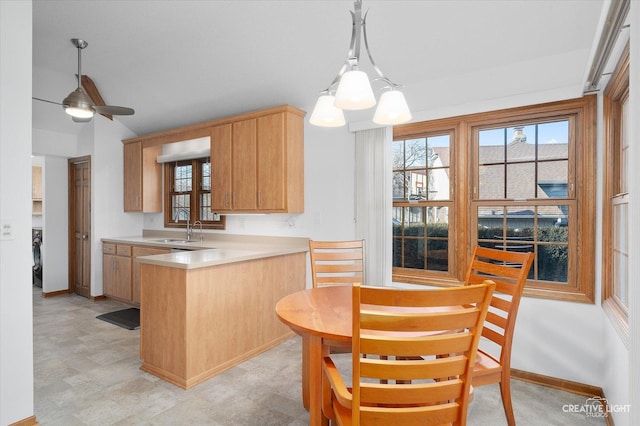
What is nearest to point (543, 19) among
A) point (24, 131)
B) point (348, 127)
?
point (348, 127)

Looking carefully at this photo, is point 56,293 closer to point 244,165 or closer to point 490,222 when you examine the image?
point 244,165

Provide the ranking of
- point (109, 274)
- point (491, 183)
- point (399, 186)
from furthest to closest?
point (109, 274) < point (399, 186) < point (491, 183)

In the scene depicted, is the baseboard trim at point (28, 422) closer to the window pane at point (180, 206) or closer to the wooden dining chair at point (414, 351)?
the wooden dining chair at point (414, 351)

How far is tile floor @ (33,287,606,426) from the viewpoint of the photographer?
80.9 inches

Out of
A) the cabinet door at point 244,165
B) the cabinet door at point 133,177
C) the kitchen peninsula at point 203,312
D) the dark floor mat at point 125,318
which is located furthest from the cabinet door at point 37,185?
the kitchen peninsula at point 203,312

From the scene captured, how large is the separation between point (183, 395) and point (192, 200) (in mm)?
3052

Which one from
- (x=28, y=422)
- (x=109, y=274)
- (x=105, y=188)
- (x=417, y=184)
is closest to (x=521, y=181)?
Answer: (x=417, y=184)

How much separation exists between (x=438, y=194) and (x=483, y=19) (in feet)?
4.61

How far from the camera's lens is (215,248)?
366cm

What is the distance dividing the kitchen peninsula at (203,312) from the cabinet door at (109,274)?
2318mm

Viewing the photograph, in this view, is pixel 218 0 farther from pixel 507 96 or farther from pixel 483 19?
pixel 507 96

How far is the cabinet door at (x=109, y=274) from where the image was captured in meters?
4.61

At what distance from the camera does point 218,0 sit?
260cm

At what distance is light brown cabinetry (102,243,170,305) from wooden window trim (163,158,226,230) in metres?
0.75
